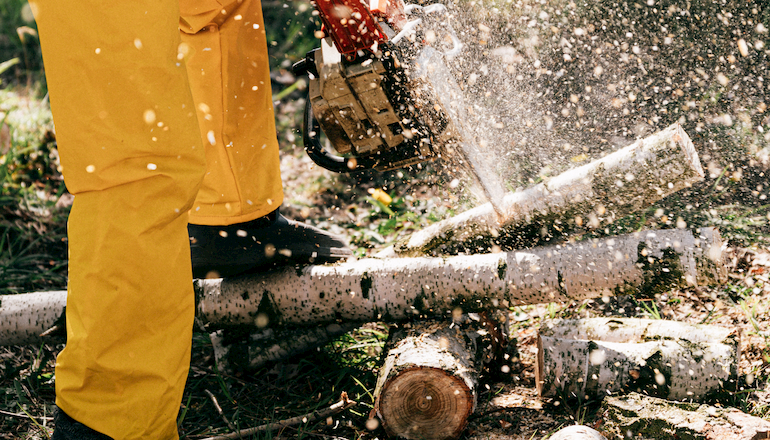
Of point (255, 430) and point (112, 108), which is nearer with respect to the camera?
point (112, 108)

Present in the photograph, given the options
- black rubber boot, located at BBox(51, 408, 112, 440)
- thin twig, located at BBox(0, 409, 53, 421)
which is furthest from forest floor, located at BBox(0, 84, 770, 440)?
black rubber boot, located at BBox(51, 408, 112, 440)

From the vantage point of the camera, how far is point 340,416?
6.29 feet

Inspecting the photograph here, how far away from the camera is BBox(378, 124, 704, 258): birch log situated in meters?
1.91

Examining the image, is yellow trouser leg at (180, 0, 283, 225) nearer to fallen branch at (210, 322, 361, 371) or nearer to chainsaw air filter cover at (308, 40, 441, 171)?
chainsaw air filter cover at (308, 40, 441, 171)

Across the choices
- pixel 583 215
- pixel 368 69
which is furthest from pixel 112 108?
pixel 583 215

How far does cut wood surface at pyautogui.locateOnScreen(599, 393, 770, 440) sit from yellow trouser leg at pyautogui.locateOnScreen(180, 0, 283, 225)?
1335 millimetres

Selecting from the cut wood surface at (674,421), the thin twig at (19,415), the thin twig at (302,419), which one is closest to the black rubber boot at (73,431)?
the thin twig at (302,419)

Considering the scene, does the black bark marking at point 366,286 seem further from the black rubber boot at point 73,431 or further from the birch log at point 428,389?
the black rubber boot at point 73,431

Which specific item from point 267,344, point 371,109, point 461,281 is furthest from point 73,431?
point 371,109

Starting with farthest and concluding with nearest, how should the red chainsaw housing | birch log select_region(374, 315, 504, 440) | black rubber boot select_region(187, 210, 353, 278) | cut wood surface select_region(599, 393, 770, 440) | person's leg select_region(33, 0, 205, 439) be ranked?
black rubber boot select_region(187, 210, 353, 278)
the red chainsaw housing
birch log select_region(374, 315, 504, 440)
cut wood surface select_region(599, 393, 770, 440)
person's leg select_region(33, 0, 205, 439)

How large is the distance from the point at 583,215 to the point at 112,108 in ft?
5.18

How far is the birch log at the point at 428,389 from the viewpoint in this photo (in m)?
1.68

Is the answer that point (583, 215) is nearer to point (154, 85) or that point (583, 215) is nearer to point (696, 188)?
point (696, 188)

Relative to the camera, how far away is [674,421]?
1464 millimetres
